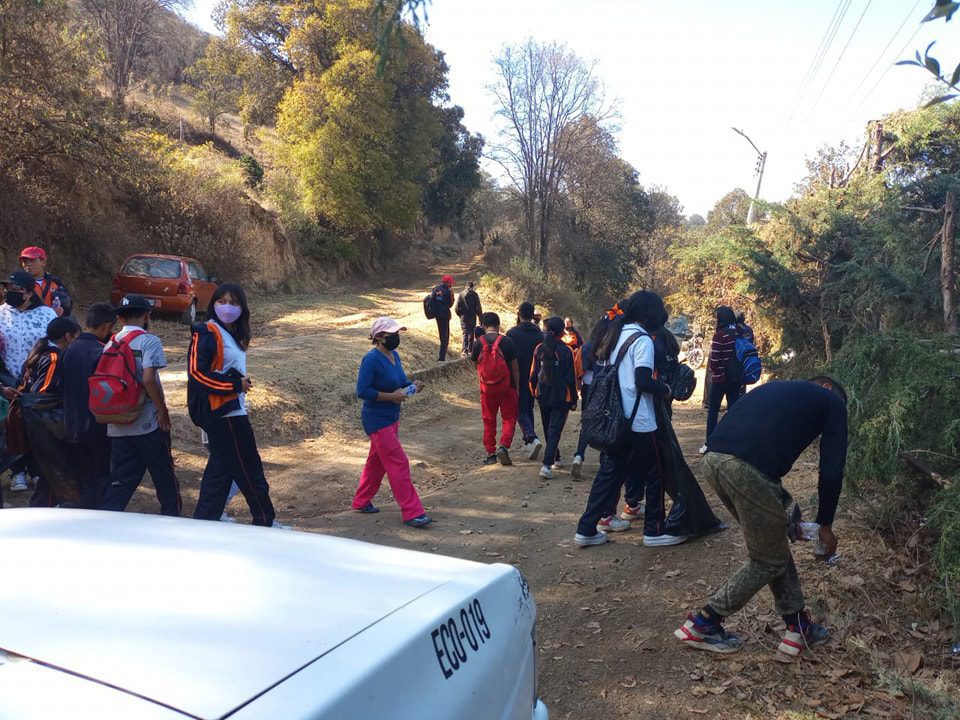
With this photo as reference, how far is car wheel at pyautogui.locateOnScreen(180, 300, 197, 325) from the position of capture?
1658 cm

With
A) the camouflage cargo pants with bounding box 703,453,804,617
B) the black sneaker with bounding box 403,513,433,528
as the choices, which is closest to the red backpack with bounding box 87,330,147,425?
the black sneaker with bounding box 403,513,433,528

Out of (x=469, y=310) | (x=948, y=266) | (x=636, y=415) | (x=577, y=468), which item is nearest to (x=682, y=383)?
(x=636, y=415)

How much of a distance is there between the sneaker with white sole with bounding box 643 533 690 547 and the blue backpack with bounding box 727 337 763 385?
4.54m

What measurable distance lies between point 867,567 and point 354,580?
4025 mm

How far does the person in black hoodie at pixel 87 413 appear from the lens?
Result: 17.8ft

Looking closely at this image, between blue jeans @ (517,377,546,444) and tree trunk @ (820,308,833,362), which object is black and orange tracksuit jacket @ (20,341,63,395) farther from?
tree trunk @ (820,308,833,362)

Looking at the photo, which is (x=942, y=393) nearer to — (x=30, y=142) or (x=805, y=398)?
(x=805, y=398)

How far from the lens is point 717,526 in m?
5.62

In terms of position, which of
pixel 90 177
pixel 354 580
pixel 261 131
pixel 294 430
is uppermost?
pixel 261 131

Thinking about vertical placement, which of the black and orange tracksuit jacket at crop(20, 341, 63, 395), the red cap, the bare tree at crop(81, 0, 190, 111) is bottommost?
the black and orange tracksuit jacket at crop(20, 341, 63, 395)

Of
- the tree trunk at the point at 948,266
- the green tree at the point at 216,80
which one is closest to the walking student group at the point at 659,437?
the tree trunk at the point at 948,266

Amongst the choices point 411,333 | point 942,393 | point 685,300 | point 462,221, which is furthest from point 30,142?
point 462,221

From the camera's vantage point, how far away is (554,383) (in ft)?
27.2

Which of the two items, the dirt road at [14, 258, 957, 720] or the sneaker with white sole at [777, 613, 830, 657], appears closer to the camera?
the dirt road at [14, 258, 957, 720]
